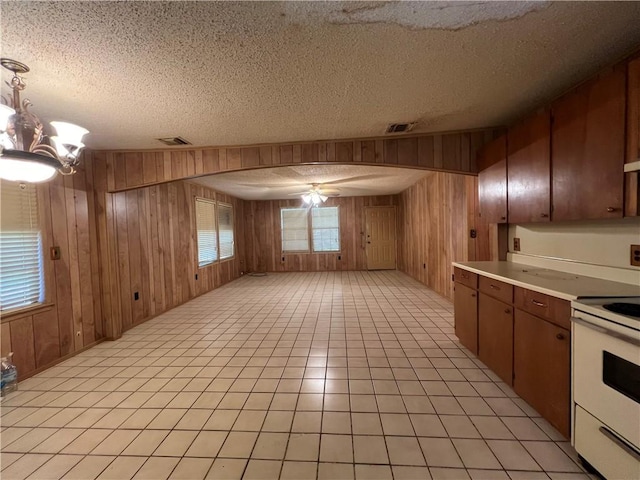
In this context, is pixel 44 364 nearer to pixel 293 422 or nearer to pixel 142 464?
pixel 142 464

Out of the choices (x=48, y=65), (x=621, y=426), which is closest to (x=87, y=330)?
(x=48, y=65)

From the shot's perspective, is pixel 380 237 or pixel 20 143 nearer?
pixel 20 143

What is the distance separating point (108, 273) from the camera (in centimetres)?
337

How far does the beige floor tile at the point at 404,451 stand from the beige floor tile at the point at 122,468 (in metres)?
1.40

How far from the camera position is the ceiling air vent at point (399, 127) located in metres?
2.66

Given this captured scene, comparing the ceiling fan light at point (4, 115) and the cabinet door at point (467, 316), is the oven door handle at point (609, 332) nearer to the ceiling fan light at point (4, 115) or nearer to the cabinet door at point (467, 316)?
the cabinet door at point (467, 316)

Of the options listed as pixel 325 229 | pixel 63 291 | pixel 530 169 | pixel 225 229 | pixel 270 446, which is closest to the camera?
pixel 270 446

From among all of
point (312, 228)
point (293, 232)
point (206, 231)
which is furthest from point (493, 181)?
point (293, 232)

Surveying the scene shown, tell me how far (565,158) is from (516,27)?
943 mm

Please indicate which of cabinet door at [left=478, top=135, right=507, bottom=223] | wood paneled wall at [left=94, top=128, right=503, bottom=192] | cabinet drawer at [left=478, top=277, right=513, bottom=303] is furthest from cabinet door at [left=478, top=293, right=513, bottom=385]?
wood paneled wall at [left=94, top=128, right=503, bottom=192]

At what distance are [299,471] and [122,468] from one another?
98 centimetres

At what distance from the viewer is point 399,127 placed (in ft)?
8.97

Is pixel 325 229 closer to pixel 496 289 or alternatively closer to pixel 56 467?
pixel 496 289

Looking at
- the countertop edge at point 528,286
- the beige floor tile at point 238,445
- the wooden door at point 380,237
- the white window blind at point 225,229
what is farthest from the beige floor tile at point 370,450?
the wooden door at point 380,237
